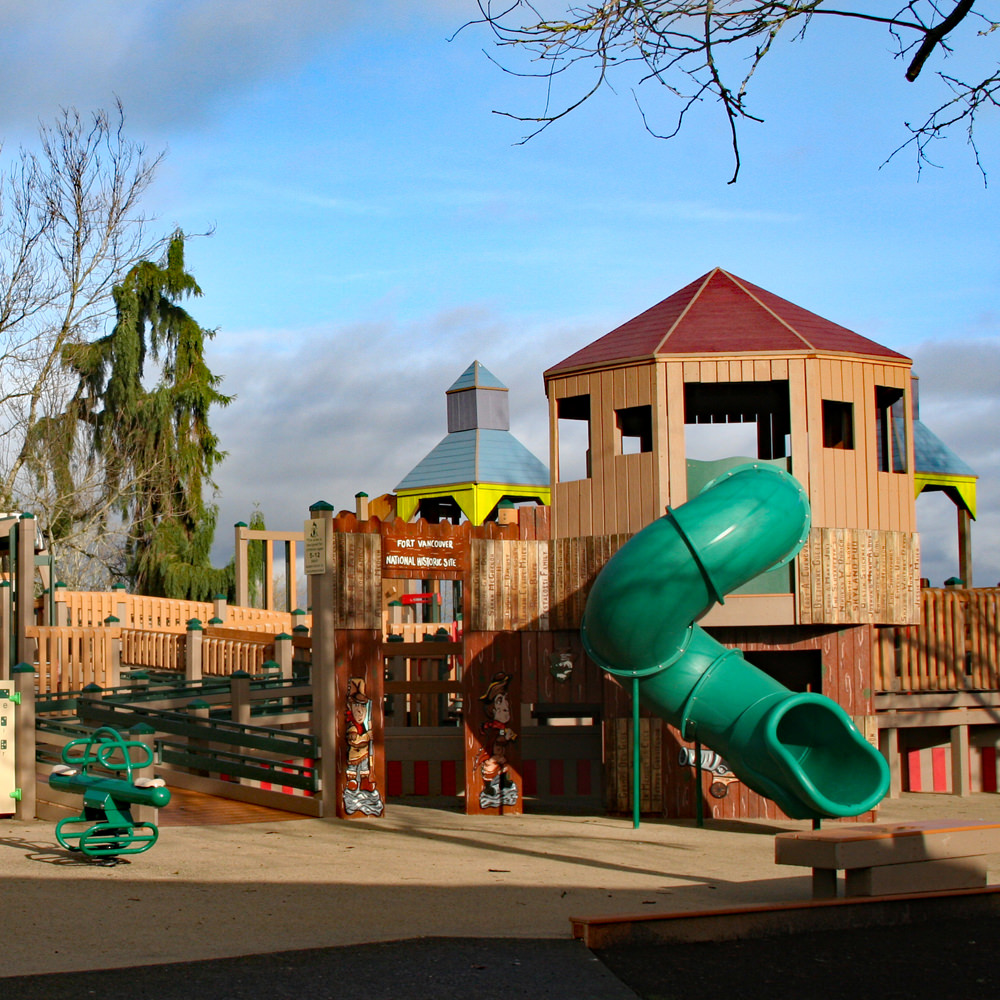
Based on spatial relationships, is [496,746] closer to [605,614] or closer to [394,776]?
[394,776]

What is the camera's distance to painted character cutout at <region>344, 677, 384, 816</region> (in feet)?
44.2

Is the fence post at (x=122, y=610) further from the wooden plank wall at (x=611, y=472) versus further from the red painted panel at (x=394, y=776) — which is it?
the wooden plank wall at (x=611, y=472)

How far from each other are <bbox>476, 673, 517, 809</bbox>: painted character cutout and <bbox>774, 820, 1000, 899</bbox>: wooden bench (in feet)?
20.4

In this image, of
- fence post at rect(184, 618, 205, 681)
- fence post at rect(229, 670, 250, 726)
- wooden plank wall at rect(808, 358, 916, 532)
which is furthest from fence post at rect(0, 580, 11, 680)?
wooden plank wall at rect(808, 358, 916, 532)

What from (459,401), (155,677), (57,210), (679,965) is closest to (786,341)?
(679,965)

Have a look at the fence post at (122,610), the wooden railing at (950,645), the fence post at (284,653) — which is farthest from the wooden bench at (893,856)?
the fence post at (122,610)

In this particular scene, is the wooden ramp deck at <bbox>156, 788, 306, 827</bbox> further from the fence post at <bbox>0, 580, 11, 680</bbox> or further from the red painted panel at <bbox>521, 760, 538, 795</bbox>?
the fence post at <bbox>0, 580, 11, 680</bbox>

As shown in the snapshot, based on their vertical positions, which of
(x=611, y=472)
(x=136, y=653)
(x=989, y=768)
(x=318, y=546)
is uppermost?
(x=611, y=472)

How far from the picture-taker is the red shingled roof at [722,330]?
1445 cm

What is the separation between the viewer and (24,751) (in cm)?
1267

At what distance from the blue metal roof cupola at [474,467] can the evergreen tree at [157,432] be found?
28.8ft

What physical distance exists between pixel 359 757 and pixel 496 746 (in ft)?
5.60

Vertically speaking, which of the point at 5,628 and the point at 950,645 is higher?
the point at 5,628

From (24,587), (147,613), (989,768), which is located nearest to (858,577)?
(989,768)
